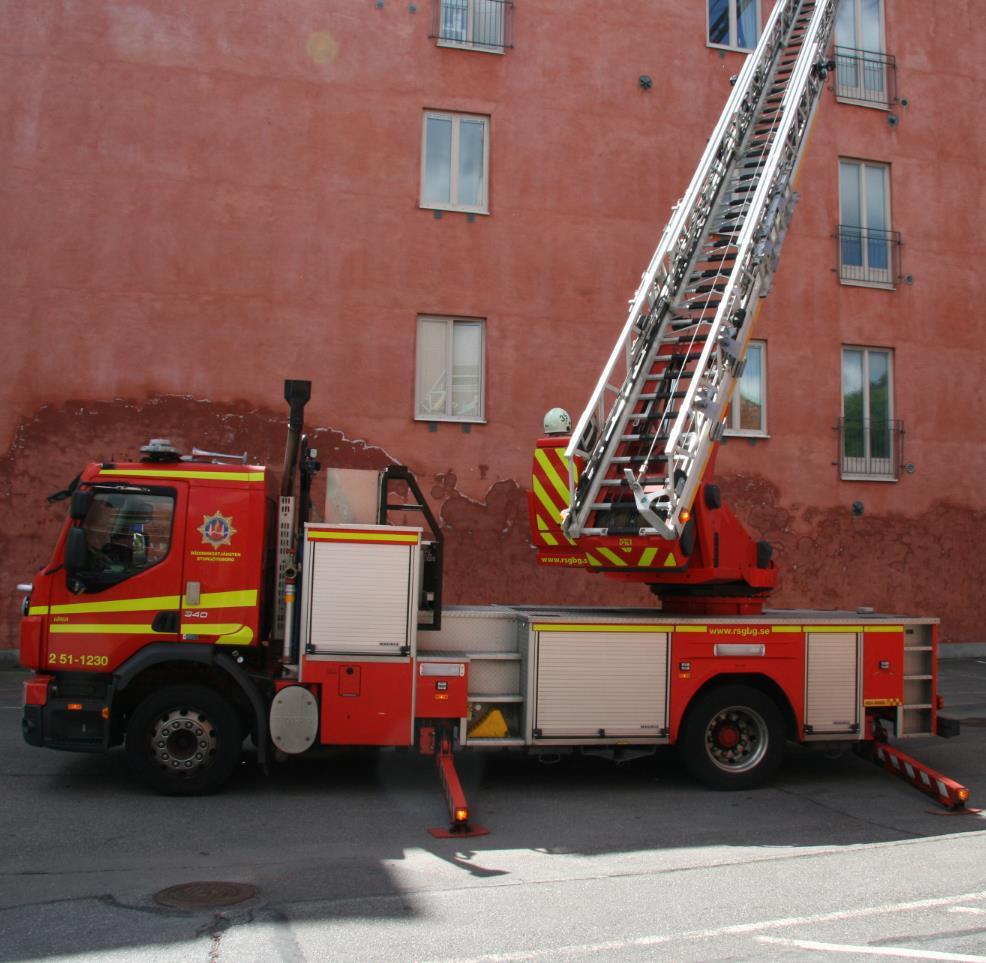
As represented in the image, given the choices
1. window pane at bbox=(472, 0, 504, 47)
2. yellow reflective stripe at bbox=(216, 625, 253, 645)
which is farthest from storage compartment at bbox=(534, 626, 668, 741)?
window pane at bbox=(472, 0, 504, 47)

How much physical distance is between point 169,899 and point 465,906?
1.56 meters

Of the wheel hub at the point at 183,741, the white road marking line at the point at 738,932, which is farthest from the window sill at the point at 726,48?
the white road marking line at the point at 738,932

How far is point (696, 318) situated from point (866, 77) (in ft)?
39.6

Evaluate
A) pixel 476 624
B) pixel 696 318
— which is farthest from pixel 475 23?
pixel 476 624

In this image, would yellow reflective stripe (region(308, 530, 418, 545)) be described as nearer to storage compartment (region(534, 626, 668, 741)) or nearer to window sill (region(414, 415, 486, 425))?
storage compartment (region(534, 626, 668, 741))

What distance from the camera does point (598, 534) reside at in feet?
27.4

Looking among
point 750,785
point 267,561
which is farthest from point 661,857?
point 267,561

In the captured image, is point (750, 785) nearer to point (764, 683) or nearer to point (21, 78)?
point (764, 683)

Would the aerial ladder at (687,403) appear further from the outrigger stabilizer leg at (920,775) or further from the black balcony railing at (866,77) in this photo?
the black balcony railing at (866,77)

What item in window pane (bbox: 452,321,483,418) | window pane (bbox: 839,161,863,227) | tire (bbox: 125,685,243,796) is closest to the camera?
tire (bbox: 125,685,243,796)

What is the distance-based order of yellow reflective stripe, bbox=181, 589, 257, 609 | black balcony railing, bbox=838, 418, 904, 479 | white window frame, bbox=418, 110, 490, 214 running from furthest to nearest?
1. black balcony railing, bbox=838, 418, 904, 479
2. white window frame, bbox=418, 110, 490, 214
3. yellow reflective stripe, bbox=181, 589, 257, 609

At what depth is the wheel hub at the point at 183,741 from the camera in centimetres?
763

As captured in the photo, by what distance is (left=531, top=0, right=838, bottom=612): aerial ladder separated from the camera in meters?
8.40

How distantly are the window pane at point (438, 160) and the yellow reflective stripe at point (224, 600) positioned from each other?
33.4 ft
